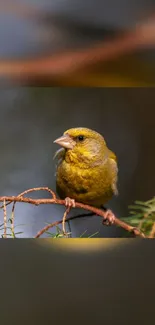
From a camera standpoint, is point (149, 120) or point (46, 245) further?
point (149, 120)

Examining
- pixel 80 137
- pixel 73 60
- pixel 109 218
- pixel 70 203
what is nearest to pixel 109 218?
pixel 109 218

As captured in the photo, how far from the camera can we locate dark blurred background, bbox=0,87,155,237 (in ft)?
4.09

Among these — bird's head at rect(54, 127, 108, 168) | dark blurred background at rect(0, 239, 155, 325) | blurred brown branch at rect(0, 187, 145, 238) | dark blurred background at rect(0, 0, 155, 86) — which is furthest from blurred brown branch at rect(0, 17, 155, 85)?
dark blurred background at rect(0, 239, 155, 325)

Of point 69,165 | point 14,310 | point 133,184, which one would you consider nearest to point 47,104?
point 69,165

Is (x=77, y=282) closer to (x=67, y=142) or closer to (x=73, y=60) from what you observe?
(x=67, y=142)

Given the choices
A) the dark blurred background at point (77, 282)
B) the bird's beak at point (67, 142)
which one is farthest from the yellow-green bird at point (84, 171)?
the dark blurred background at point (77, 282)

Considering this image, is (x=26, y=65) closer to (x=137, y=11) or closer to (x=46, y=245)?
(x=137, y=11)

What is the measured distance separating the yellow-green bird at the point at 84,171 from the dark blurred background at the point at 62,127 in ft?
0.18

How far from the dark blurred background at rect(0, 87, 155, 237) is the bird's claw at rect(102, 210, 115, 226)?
8 centimetres

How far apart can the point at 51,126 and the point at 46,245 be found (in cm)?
32

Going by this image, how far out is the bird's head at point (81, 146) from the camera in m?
1.18

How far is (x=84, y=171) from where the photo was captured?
117cm

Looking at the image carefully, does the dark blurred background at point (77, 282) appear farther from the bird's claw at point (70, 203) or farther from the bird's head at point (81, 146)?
the bird's head at point (81, 146)

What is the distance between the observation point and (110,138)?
4.12ft
